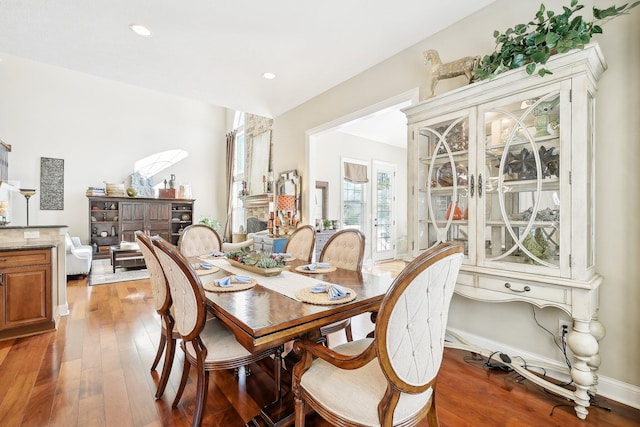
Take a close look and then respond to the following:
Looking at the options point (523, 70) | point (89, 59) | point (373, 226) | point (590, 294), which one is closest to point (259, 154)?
point (373, 226)

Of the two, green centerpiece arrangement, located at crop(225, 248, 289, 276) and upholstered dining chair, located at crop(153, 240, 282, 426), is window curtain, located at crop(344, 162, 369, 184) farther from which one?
upholstered dining chair, located at crop(153, 240, 282, 426)

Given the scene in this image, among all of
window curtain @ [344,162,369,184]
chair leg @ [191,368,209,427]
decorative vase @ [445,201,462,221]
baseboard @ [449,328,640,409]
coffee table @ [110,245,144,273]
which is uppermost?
window curtain @ [344,162,369,184]

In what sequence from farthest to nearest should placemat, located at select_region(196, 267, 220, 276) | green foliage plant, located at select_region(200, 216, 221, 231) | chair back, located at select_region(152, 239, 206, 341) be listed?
green foliage plant, located at select_region(200, 216, 221, 231)
placemat, located at select_region(196, 267, 220, 276)
chair back, located at select_region(152, 239, 206, 341)

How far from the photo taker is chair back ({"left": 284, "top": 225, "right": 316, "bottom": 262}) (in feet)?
9.42

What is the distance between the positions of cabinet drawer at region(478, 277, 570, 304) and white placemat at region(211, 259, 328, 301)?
120 cm

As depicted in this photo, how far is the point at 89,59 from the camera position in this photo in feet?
10.7

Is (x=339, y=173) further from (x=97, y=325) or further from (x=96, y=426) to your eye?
(x=96, y=426)

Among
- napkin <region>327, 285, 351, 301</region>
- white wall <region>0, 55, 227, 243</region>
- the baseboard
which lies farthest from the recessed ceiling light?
white wall <region>0, 55, 227, 243</region>

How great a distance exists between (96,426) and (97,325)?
5.84 ft

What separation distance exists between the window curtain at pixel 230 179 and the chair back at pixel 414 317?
26.5 feet

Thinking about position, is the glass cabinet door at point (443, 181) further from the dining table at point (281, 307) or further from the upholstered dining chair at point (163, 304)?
the upholstered dining chair at point (163, 304)

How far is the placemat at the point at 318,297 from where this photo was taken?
1432 millimetres

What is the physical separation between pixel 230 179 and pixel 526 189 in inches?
307

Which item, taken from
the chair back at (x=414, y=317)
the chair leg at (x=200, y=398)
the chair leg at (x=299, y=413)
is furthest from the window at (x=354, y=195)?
the chair back at (x=414, y=317)
